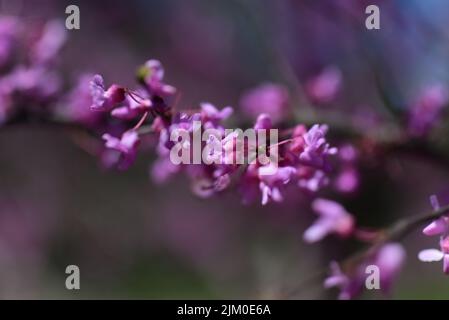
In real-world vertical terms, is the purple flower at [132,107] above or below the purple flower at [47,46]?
below

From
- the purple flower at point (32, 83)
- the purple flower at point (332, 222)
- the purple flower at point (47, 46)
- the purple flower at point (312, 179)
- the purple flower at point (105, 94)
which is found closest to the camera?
the purple flower at point (105, 94)

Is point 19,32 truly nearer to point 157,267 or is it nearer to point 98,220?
point 98,220

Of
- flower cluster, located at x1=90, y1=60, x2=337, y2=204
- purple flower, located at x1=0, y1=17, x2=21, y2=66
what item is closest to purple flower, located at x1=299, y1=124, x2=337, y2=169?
flower cluster, located at x1=90, y1=60, x2=337, y2=204

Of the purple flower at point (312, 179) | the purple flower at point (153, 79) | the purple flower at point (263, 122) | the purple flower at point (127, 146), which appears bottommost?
the purple flower at point (312, 179)

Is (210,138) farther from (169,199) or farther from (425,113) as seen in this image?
(169,199)

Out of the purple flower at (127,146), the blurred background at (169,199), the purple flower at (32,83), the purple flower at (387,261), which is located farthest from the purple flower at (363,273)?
the blurred background at (169,199)

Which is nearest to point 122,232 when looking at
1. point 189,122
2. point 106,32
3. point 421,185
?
point 106,32

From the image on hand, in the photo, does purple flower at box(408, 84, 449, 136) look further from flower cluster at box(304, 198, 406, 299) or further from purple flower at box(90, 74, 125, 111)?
purple flower at box(90, 74, 125, 111)

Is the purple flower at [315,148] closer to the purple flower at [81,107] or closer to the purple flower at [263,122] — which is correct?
the purple flower at [263,122]
